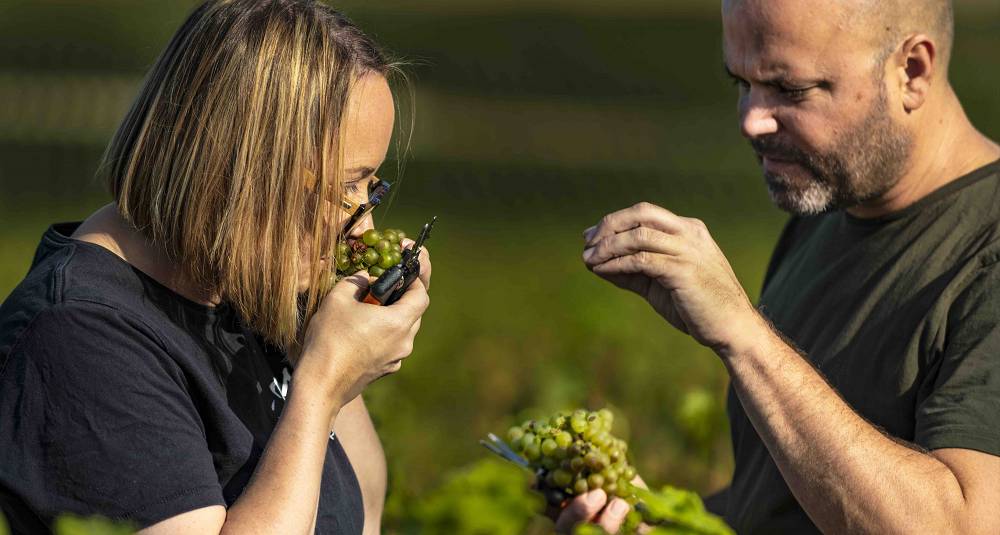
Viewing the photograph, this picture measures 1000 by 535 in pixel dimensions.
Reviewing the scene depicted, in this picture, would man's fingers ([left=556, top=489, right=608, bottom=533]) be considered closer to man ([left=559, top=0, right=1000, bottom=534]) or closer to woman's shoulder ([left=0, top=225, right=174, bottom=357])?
man ([left=559, top=0, right=1000, bottom=534])

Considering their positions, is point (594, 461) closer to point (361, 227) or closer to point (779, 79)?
point (361, 227)

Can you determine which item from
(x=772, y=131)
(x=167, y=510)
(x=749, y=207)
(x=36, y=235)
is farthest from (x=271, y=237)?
(x=749, y=207)

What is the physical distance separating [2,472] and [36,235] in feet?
27.8

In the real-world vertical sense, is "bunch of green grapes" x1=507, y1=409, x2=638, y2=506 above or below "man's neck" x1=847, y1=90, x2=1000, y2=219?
below

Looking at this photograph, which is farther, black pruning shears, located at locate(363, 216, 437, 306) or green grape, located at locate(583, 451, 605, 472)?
green grape, located at locate(583, 451, 605, 472)

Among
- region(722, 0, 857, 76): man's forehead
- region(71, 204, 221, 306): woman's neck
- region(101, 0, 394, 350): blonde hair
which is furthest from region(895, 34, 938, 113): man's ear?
region(71, 204, 221, 306): woman's neck

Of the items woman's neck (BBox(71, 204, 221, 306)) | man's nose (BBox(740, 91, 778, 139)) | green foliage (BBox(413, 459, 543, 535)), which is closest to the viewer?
green foliage (BBox(413, 459, 543, 535))

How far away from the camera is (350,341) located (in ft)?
8.22

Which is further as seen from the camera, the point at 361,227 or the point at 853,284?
the point at 853,284

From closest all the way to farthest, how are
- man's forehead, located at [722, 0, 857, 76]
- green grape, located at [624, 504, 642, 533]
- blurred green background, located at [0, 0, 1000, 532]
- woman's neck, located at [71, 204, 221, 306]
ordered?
green grape, located at [624, 504, 642, 533]
woman's neck, located at [71, 204, 221, 306]
man's forehead, located at [722, 0, 857, 76]
blurred green background, located at [0, 0, 1000, 532]

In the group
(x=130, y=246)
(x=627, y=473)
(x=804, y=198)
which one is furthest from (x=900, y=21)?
(x=130, y=246)

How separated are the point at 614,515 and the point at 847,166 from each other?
1.27 m

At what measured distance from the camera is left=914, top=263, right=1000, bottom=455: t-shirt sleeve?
9.63ft

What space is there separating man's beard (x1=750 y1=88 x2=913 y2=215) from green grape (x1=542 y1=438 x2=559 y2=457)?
48.6 inches
